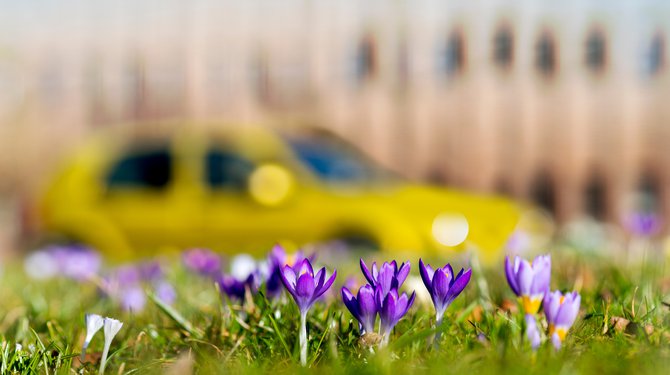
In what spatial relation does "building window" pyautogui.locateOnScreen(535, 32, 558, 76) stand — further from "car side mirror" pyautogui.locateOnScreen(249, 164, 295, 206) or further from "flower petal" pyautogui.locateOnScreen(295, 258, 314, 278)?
"flower petal" pyautogui.locateOnScreen(295, 258, 314, 278)

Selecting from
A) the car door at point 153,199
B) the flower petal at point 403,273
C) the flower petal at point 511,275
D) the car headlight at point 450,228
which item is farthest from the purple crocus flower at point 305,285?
the car door at point 153,199

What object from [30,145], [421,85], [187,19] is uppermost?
[187,19]

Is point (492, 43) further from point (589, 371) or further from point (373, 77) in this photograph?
point (589, 371)

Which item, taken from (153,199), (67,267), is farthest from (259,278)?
(153,199)

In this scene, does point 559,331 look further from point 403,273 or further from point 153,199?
point 153,199

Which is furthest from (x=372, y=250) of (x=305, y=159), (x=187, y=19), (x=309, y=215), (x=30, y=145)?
(x=30, y=145)
